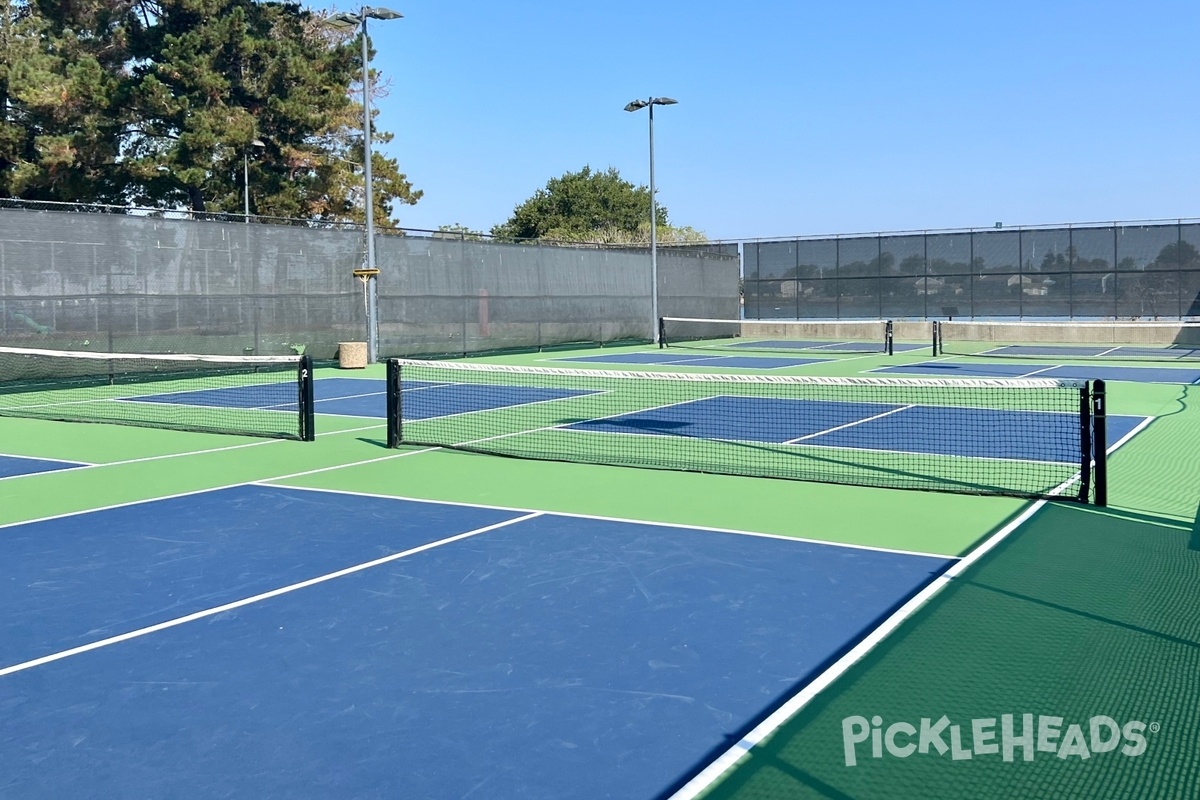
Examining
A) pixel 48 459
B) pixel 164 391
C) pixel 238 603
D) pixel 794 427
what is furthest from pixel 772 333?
pixel 238 603

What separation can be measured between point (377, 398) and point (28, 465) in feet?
24.3

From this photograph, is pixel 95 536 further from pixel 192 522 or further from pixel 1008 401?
pixel 1008 401

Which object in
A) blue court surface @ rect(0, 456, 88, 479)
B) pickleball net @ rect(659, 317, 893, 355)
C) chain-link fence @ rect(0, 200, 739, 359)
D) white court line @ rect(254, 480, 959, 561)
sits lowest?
white court line @ rect(254, 480, 959, 561)

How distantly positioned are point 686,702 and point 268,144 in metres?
37.9

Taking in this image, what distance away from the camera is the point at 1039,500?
31.3ft

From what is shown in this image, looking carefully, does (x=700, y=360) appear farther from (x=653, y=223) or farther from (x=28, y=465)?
(x=28, y=465)

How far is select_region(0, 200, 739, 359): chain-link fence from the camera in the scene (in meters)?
22.0

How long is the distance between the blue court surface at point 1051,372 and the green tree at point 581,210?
51035mm

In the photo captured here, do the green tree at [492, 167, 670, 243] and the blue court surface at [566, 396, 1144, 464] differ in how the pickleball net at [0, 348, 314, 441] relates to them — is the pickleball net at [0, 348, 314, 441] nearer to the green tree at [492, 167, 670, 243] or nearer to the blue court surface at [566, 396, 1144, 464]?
the blue court surface at [566, 396, 1144, 464]

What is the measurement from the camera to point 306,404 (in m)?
13.9

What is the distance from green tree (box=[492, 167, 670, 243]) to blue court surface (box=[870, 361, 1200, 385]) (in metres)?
51.0

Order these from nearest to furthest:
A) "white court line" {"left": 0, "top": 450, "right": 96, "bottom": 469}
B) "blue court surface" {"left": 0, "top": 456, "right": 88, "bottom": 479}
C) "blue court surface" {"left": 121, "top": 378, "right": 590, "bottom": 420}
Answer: "blue court surface" {"left": 0, "top": 456, "right": 88, "bottom": 479} → "white court line" {"left": 0, "top": 450, "right": 96, "bottom": 469} → "blue court surface" {"left": 121, "top": 378, "right": 590, "bottom": 420}

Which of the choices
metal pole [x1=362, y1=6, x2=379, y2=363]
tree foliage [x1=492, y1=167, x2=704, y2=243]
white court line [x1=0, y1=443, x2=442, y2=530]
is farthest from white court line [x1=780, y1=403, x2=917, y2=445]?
tree foliage [x1=492, y1=167, x2=704, y2=243]

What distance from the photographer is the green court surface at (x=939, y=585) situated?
4.34 metres
